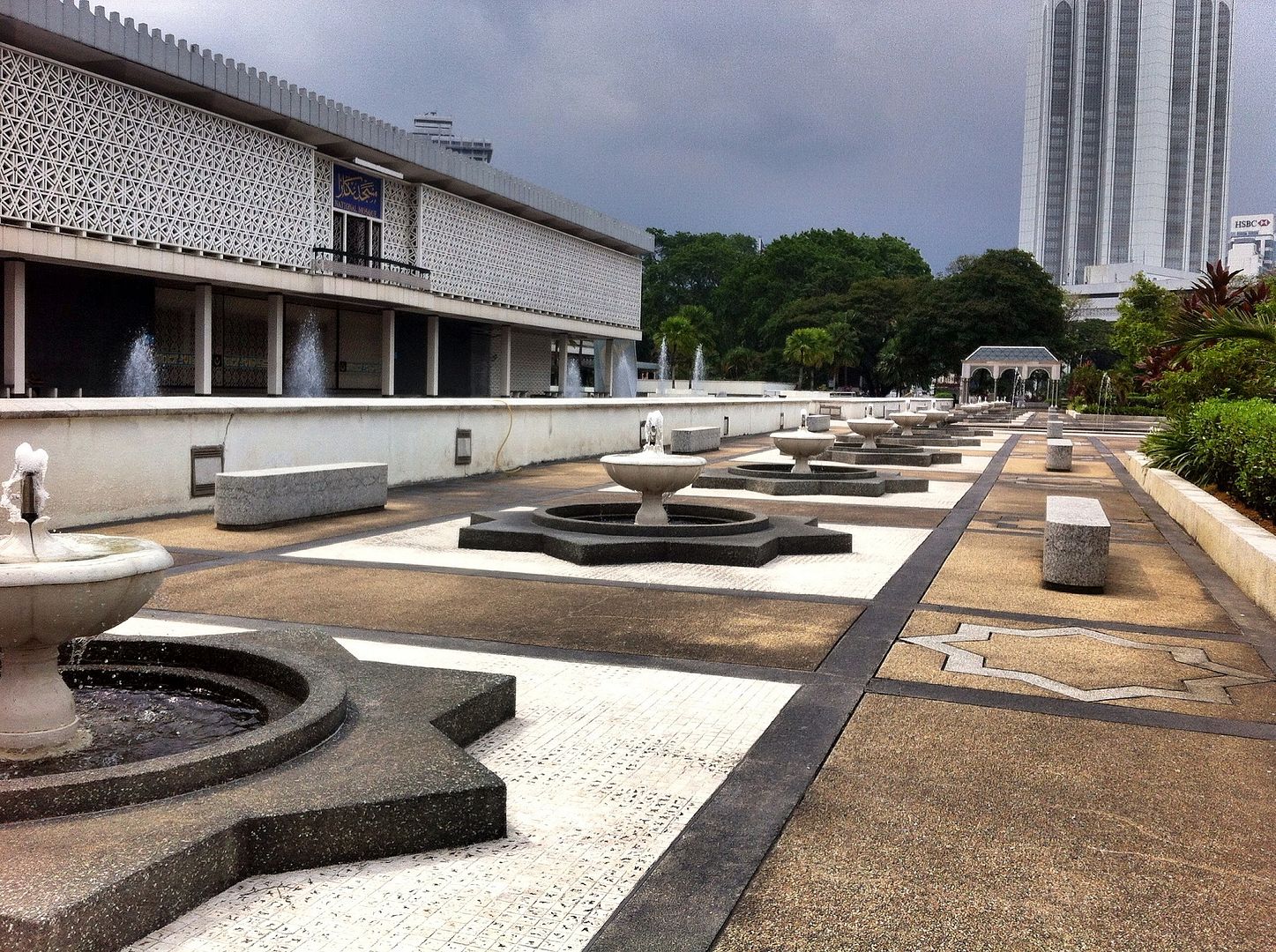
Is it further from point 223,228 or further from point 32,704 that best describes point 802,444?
point 223,228

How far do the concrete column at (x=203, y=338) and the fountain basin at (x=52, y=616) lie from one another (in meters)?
32.6

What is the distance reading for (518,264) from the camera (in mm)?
54156

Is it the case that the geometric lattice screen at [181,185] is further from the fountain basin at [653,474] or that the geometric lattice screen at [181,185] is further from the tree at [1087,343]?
the tree at [1087,343]

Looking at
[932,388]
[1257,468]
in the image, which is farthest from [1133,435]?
[932,388]

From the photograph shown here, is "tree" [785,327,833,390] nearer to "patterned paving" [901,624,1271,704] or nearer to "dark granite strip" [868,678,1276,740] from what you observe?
"patterned paving" [901,624,1271,704]

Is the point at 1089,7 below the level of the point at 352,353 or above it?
above

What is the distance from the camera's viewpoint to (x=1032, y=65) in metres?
185

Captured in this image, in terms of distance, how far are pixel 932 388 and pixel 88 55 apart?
278ft

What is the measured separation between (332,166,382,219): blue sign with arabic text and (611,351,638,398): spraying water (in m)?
28.0

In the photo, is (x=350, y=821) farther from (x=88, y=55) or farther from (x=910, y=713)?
(x=88, y=55)

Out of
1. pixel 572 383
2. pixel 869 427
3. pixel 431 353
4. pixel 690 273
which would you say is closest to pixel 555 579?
pixel 869 427

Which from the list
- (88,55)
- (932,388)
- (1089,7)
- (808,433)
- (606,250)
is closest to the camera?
(808,433)

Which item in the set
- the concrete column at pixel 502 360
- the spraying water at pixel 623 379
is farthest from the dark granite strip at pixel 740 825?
the spraying water at pixel 623 379

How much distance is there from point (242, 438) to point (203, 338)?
74.2 ft
